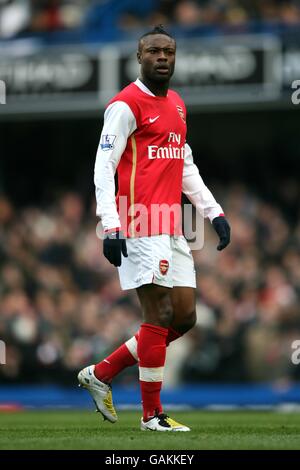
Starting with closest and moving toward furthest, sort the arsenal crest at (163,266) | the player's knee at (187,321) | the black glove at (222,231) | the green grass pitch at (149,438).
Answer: the green grass pitch at (149,438) → the arsenal crest at (163,266) → the player's knee at (187,321) → the black glove at (222,231)

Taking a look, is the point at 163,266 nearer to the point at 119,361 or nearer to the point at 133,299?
the point at 119,361

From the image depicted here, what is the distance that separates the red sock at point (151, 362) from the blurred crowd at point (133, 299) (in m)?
6.90

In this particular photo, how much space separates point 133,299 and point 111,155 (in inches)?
351

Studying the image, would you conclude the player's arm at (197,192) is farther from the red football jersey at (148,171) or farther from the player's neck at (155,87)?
the player's neck at (155,87)

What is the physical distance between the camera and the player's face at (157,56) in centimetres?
776

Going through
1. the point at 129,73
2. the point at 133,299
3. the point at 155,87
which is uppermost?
the point at 129,73

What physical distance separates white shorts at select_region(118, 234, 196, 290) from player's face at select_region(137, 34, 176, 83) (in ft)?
3.29

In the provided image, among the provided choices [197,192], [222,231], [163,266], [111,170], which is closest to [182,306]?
[163,266]

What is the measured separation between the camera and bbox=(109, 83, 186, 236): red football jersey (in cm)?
774

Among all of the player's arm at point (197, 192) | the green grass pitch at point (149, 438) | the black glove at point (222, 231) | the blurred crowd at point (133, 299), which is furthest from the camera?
the blurred crowd at point (133, 299)

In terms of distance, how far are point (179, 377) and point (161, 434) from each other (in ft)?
24.9

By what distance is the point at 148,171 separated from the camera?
7.77 metres

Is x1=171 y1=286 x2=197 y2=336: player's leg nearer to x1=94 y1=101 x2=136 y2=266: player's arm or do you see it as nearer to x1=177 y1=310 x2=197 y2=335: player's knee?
x1=177 y1=310 x2=197 y2=335: player's knee

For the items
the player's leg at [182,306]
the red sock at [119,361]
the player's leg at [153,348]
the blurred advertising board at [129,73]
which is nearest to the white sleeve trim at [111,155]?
the player's leg at [153,348]
